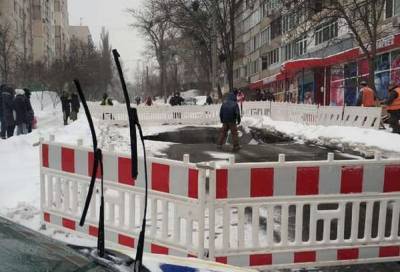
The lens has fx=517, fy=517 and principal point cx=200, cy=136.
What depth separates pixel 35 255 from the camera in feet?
7.61

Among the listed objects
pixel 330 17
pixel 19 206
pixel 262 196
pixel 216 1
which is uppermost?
pixel 216 1

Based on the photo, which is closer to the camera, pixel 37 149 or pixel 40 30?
pixel 37 149

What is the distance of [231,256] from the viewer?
4746 mm

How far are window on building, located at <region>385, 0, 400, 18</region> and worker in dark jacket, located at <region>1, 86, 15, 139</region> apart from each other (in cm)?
2075

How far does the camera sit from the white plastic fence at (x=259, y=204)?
4.64 metres

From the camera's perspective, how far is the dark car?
219cm

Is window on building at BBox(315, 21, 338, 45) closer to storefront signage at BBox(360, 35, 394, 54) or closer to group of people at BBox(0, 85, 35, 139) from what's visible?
storefront signage at BBox(360, 35, 394, 54)

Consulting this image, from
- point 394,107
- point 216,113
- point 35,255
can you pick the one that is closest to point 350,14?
point 216,113

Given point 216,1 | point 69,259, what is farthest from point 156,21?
point 69,259

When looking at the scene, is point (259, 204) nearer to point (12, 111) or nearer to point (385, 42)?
point (12, 111)

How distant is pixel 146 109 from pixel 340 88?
1389cm

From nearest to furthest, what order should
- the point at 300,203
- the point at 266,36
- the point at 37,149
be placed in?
the point at 300,203 < the point at 37,149 < the point at 266,36

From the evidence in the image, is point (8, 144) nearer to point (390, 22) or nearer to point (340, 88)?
point (390, 22)

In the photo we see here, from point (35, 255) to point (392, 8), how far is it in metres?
30.1
